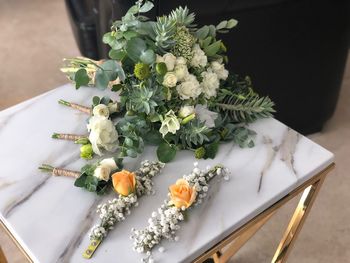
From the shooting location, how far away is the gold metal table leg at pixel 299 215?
1.02 m

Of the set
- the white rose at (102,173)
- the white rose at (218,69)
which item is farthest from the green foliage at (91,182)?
the white rose at (218,69)

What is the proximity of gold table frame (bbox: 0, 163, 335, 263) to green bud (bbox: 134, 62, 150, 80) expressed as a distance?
13.5 inches

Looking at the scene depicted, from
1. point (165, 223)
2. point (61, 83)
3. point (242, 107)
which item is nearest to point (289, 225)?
point (242, 107)

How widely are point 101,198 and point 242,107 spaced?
0.38 metres

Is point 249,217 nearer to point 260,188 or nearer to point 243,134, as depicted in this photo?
point 260,188

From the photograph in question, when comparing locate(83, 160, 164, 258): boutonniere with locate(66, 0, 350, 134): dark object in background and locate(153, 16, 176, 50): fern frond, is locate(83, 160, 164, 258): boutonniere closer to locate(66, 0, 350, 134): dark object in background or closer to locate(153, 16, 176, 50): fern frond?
locate(153, 16, 176, 50): fern frond

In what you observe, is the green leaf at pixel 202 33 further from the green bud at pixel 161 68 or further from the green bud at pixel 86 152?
the green bud at pixel 86 152

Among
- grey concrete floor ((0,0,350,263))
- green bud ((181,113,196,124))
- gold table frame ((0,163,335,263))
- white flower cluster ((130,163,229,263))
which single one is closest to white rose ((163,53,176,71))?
green bud ((181,113,196,124))

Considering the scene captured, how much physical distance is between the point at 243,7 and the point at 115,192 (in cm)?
75

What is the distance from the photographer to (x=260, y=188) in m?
0.91

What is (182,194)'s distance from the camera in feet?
2.68

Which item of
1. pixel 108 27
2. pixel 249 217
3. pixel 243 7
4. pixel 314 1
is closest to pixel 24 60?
pixel 108 27

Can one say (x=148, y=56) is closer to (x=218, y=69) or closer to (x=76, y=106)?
(x=218, y=69)

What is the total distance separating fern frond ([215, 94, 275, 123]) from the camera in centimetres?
103
